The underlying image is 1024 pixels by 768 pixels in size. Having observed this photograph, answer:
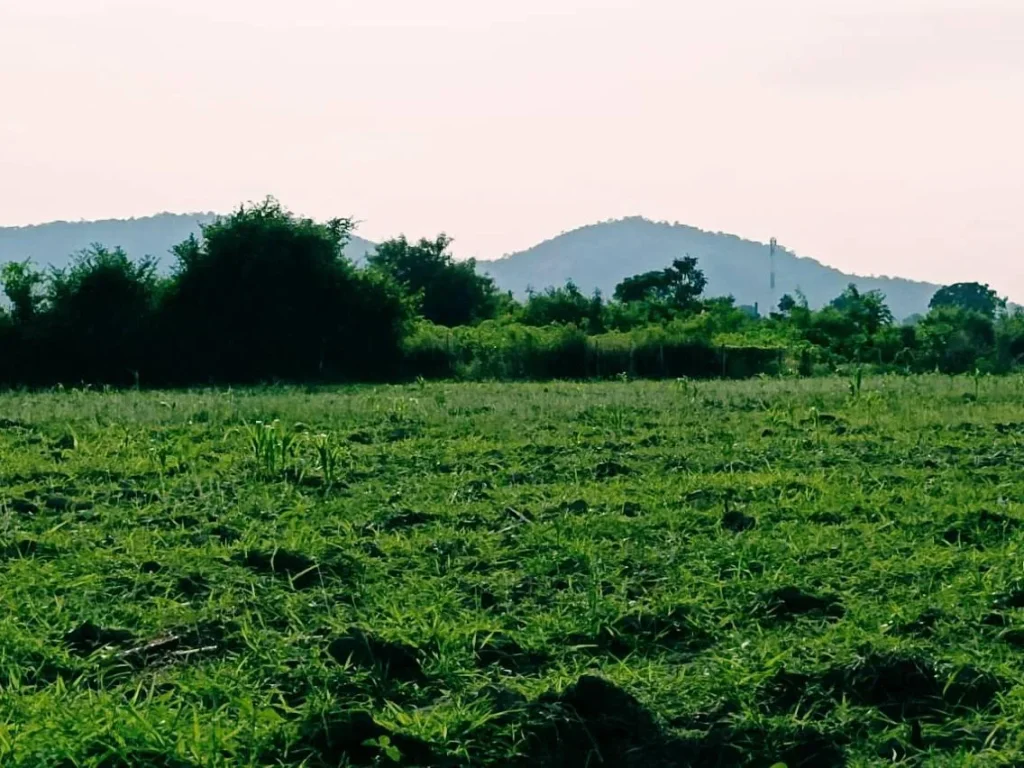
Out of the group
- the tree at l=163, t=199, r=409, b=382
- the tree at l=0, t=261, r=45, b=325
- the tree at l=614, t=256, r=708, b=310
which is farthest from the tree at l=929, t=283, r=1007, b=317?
the tree at l=0, t=261, r=45, b=325

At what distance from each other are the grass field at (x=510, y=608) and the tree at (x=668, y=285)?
3664cm

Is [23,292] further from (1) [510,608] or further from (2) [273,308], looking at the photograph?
(1) [510,608]

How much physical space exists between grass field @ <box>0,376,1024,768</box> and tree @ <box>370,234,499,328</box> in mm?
32239

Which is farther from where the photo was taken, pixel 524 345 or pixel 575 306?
pixel 575 306

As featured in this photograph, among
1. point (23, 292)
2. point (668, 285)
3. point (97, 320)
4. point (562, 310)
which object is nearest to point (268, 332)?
point (97, 320)

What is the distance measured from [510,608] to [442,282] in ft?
122

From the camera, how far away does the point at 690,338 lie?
27344mm

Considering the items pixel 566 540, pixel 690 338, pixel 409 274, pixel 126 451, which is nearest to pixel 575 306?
pixel 409 274

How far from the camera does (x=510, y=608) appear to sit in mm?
4688

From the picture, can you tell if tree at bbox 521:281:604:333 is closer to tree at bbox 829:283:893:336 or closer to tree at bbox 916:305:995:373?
tree at bbox 829:283:893:336

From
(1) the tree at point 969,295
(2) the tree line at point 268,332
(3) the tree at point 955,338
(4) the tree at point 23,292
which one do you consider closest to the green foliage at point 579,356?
(2) the tree line at point 268,332

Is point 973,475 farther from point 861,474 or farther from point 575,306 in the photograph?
point 575,306

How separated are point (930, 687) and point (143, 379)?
75.1 feet

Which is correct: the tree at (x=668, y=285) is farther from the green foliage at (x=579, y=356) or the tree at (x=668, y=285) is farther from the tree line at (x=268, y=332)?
the green foliage at (x=579, y=356)
